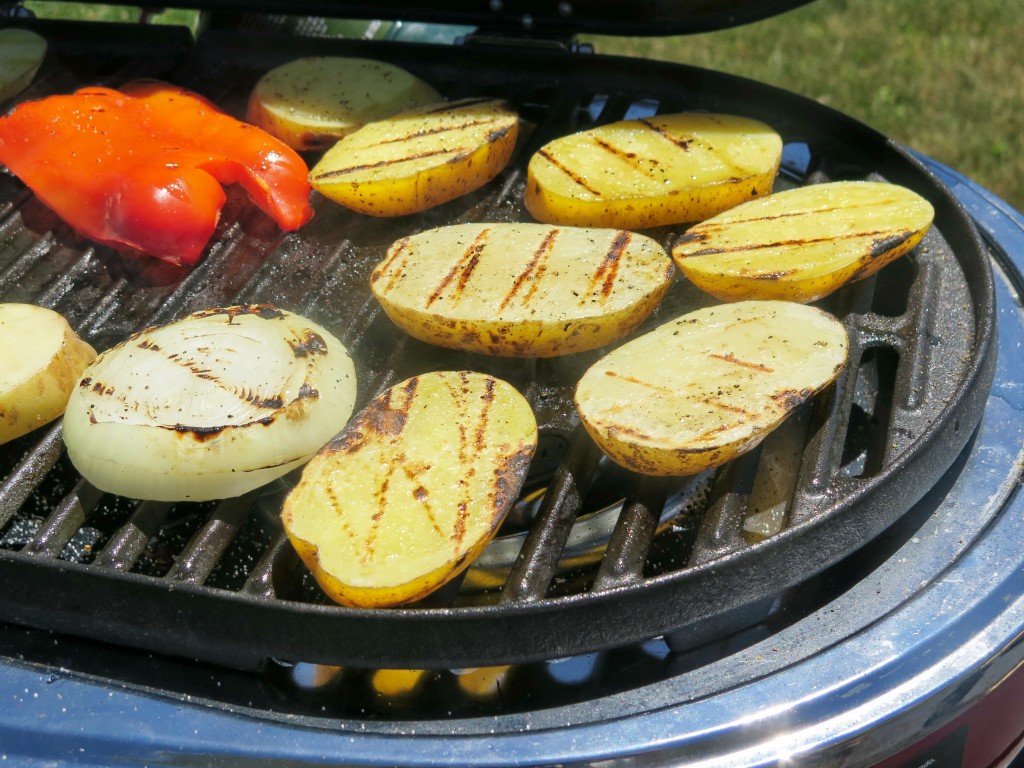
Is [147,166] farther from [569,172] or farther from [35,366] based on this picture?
[569,172]

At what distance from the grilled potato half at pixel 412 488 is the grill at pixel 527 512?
0.09 meters

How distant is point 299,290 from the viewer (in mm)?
2291

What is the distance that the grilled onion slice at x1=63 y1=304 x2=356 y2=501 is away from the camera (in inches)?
67.9

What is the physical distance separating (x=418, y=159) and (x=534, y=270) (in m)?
0.54

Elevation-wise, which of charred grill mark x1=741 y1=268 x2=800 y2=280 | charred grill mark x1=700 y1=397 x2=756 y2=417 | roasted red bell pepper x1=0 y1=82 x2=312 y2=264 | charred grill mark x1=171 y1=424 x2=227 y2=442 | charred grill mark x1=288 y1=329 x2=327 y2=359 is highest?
charred grill mark x1=741 y1=268 x2=800 y2=280

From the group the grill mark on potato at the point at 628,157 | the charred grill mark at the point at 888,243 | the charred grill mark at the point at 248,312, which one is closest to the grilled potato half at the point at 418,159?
the grill mark on potato at the point at 628,157

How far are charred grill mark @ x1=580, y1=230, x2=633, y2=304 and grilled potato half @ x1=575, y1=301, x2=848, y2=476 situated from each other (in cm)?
14

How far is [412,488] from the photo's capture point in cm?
164

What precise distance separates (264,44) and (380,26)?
3.17 feet

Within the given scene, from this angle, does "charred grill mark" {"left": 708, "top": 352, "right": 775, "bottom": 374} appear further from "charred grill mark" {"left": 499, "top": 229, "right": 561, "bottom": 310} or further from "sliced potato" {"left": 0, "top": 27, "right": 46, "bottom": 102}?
"sliced potato" {"left": 0, "top": 27, "right": 46, "bottom": 102}

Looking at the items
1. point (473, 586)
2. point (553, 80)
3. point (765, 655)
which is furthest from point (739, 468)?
point (553, 80)

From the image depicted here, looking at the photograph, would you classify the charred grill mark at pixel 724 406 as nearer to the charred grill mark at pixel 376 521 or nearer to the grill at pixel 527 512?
the grill at pixel 527 512

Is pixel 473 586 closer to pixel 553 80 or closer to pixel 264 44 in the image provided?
pixel 553 80

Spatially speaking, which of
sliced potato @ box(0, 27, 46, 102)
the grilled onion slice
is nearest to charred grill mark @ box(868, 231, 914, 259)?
the grilled onion slice
